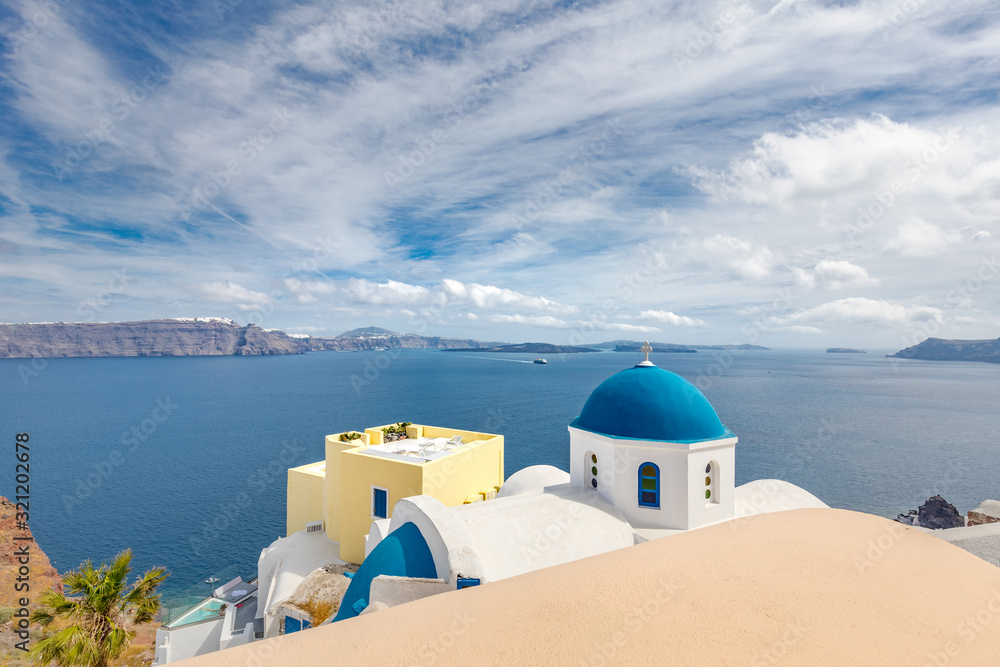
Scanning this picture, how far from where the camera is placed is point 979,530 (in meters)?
4.85

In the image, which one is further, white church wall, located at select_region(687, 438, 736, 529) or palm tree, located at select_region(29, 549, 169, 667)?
white church wall, located at select_region(687, 438, 736, 529)

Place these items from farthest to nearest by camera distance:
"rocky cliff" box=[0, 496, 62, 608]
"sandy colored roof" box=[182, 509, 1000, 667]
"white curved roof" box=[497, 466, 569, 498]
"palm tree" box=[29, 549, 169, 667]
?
"rocky cliff" box=[0, 496, 62, 608] < "white curved roof" box=[497, 466, 569, 498] < "palm tree" box=[29, 549, 169, 667] < "sandy colored roof" box=[182, 509, 1000, 667]

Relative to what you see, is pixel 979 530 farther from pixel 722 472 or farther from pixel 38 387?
pixel 38 387

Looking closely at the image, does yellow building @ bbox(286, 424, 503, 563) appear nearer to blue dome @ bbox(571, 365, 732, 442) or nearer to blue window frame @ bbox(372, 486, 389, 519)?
blue window frame @ bbox(372, 486, 389, 519)

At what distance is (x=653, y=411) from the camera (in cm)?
1312

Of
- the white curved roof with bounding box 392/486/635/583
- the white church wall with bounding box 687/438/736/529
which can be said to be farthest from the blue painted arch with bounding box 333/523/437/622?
the white church wall with bounding box 687/438/736/529

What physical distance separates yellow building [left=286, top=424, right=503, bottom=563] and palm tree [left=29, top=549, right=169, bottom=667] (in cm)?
817

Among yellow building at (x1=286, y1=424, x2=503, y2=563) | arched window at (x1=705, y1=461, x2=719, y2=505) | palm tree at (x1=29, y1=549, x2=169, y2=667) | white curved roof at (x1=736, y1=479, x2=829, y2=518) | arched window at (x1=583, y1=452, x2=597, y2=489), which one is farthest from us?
yellow building at (x1=286, y1=424, x2=503, y2=563)

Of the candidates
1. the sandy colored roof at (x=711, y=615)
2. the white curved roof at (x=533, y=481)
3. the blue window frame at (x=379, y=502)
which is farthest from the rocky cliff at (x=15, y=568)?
the sandy colored roof at (x=711, y=615)

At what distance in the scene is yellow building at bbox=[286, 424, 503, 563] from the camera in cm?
1842

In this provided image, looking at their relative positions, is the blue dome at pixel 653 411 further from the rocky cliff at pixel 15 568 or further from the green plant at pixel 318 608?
the rocky cliff at pixel 15 568

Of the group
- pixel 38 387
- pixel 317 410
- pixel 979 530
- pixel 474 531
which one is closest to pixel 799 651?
pixel 979 530

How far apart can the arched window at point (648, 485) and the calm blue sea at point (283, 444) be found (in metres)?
27.3

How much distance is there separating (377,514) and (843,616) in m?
18.5
